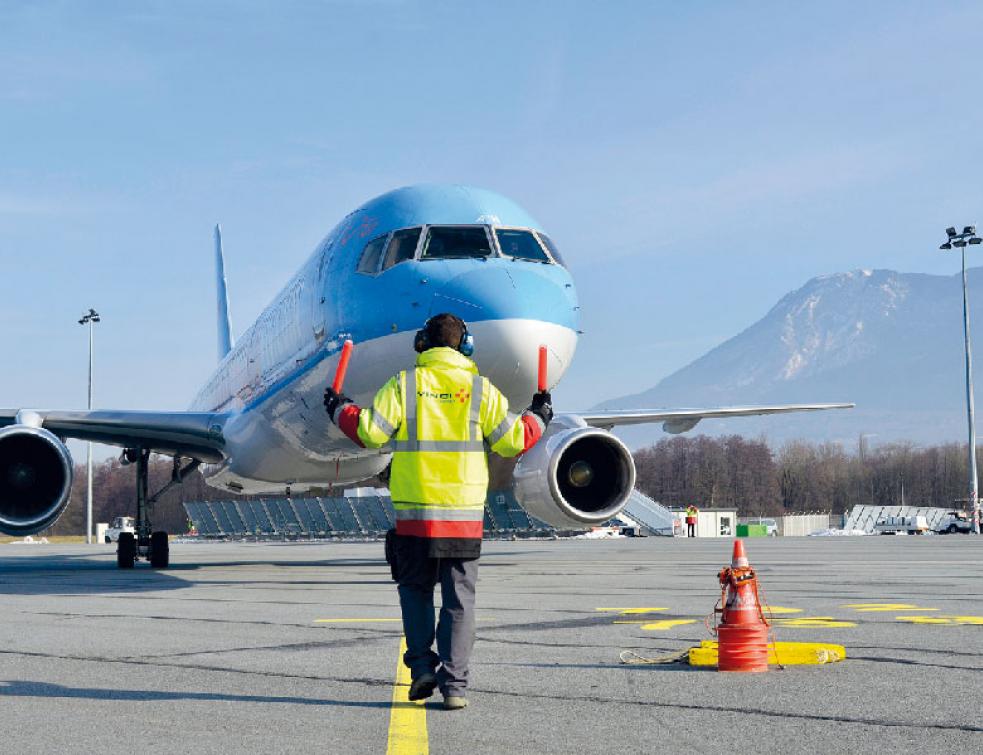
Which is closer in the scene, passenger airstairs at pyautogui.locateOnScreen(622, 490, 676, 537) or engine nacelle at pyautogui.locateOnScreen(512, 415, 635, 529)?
engine nacelle at pyautogui.locateOnScreen(512, 415, 635, 529)

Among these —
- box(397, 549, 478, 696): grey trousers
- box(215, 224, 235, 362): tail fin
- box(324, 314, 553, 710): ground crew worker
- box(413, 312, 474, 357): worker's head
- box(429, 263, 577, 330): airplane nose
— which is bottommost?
box(397, 549, 478, 696): grey trousers

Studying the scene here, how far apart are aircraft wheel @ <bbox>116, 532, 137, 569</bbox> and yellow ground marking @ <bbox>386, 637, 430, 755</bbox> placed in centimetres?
1520

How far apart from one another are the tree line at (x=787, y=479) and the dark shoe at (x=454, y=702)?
452ft

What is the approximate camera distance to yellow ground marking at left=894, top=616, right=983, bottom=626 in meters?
8.93

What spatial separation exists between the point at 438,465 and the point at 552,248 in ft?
27.3

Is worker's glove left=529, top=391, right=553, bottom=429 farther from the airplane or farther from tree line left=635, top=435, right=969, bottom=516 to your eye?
tree line left=635, top=435, right=969, bottom=516

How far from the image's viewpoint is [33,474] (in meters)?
16.5

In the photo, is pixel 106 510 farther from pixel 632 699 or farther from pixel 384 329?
pixel 632 699

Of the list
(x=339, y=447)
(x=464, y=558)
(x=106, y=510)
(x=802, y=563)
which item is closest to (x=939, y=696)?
(x=464, y=558)

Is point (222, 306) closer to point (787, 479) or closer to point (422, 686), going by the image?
point (422, 686)

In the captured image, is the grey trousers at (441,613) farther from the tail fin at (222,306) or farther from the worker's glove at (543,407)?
the tail fin at (222,306)

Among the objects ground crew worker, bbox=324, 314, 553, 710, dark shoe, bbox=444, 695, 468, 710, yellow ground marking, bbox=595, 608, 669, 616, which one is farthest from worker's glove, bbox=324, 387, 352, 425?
yellow ground marking, bbox=595, 608, 669, 616

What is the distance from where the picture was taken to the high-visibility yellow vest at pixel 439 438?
621 centimetres

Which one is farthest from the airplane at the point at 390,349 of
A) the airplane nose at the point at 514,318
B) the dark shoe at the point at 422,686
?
the dark shoe at the point at 422,686
